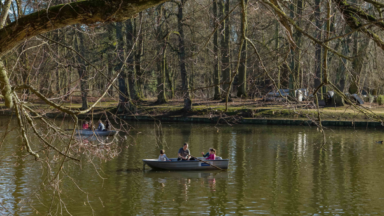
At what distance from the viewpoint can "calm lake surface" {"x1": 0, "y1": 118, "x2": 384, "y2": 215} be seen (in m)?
9.41

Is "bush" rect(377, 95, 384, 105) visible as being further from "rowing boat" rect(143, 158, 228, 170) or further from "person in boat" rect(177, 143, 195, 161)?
A: "person in boat" rect(177, 143, 195, 161)

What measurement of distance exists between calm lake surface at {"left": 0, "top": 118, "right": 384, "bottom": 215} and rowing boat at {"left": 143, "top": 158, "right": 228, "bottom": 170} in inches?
9.5

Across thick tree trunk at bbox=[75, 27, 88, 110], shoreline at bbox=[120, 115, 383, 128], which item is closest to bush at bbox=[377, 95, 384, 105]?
shoreline at bbox=[120, 115, 383, 128]

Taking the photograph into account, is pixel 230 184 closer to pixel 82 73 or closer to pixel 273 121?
pixel 82 73

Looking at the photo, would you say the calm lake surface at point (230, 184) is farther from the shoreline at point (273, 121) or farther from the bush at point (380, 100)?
the bush at point (380, 100)

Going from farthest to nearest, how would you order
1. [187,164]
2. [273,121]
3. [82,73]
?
[273,121]
[187,164]
[82,73]

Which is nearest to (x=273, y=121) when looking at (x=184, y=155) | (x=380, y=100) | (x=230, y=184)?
(x=380, y=100)

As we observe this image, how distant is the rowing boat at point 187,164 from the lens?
13.4 metres

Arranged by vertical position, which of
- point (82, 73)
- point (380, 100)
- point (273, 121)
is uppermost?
point (82, 73)

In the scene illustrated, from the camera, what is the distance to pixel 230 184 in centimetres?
1180

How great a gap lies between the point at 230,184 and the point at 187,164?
2.34 meters

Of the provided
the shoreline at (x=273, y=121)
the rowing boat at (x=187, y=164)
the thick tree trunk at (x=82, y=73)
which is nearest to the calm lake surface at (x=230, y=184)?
the rowing boat at (x=187, y=164)

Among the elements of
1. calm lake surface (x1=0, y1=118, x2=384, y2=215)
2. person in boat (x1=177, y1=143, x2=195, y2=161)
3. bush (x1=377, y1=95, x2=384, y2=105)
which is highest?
bush (x1=377, y1=95, x2=384, y2=105)

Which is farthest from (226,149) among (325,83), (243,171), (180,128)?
(325,83)
